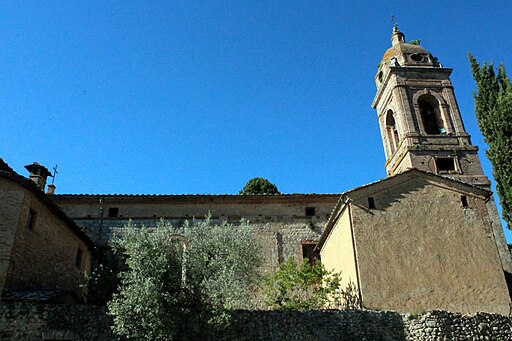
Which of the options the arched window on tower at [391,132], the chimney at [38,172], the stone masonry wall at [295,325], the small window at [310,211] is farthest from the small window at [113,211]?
the arched window on tower at [391,132]

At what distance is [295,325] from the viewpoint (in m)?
13.1

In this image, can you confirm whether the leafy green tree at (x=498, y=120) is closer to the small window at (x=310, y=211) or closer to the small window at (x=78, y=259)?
the small window at (x=310, y=211)

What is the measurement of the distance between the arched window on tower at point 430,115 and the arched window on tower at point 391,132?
1874 millimetres

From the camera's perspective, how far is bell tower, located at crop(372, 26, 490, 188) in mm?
24500

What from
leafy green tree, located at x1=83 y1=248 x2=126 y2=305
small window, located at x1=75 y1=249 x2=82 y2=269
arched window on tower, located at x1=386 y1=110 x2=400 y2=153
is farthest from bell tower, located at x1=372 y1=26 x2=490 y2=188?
small window, located at x1=75 y1=249 x2=82 y2=269

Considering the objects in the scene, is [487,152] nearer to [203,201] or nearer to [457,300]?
[457,300]

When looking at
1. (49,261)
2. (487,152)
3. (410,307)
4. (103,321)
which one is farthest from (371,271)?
(49,261)

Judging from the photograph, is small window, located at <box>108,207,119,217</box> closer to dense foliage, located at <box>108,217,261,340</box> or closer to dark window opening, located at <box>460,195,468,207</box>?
dense foliage, located at <box>108,217,261,340</box>

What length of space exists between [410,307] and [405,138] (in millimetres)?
12661

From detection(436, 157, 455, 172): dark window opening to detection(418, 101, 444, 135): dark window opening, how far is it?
222cm

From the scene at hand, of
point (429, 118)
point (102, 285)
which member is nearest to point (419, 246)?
point (102, 285)

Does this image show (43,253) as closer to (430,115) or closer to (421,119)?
(421,119)

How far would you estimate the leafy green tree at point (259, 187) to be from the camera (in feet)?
121

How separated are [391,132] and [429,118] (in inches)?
99.0
